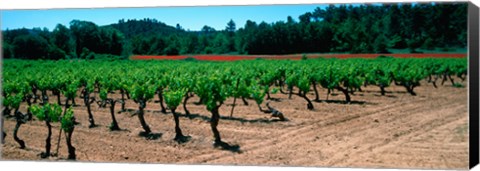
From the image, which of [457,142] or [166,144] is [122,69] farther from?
[457,142]

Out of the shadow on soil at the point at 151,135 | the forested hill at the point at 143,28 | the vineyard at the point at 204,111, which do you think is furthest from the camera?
the shadow on soil at the point at 151,135

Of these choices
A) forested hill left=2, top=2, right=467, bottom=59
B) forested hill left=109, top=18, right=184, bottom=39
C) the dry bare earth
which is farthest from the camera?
forested hill left=109, top=18, right=184, bottom=39

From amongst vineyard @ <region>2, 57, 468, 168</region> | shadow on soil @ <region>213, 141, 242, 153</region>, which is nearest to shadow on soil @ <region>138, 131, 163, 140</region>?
vineyard @ <region>2, 57, 468, 168</region>

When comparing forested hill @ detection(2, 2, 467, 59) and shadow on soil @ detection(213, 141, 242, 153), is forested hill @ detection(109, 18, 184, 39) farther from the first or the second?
shadow on soil @ detection(213, 141, 242, 153)

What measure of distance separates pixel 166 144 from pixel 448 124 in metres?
4.74

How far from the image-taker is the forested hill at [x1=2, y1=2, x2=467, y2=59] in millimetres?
8914

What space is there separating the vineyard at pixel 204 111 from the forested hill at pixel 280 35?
1.20 ft

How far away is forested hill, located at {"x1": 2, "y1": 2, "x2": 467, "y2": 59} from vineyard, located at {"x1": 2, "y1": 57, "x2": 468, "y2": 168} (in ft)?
1.20

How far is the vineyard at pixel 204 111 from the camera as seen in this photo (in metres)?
9.55

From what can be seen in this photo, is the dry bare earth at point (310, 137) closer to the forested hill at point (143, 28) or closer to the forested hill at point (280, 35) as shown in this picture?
the forested hill at point (280, 35)

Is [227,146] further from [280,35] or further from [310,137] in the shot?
[280,35]

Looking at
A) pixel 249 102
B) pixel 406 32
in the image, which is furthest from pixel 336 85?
pixel 406 32

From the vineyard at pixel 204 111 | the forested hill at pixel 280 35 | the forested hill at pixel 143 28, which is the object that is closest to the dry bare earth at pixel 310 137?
the vineyard at pixel 204 111

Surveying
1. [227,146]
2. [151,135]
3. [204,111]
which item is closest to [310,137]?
[227,146]
